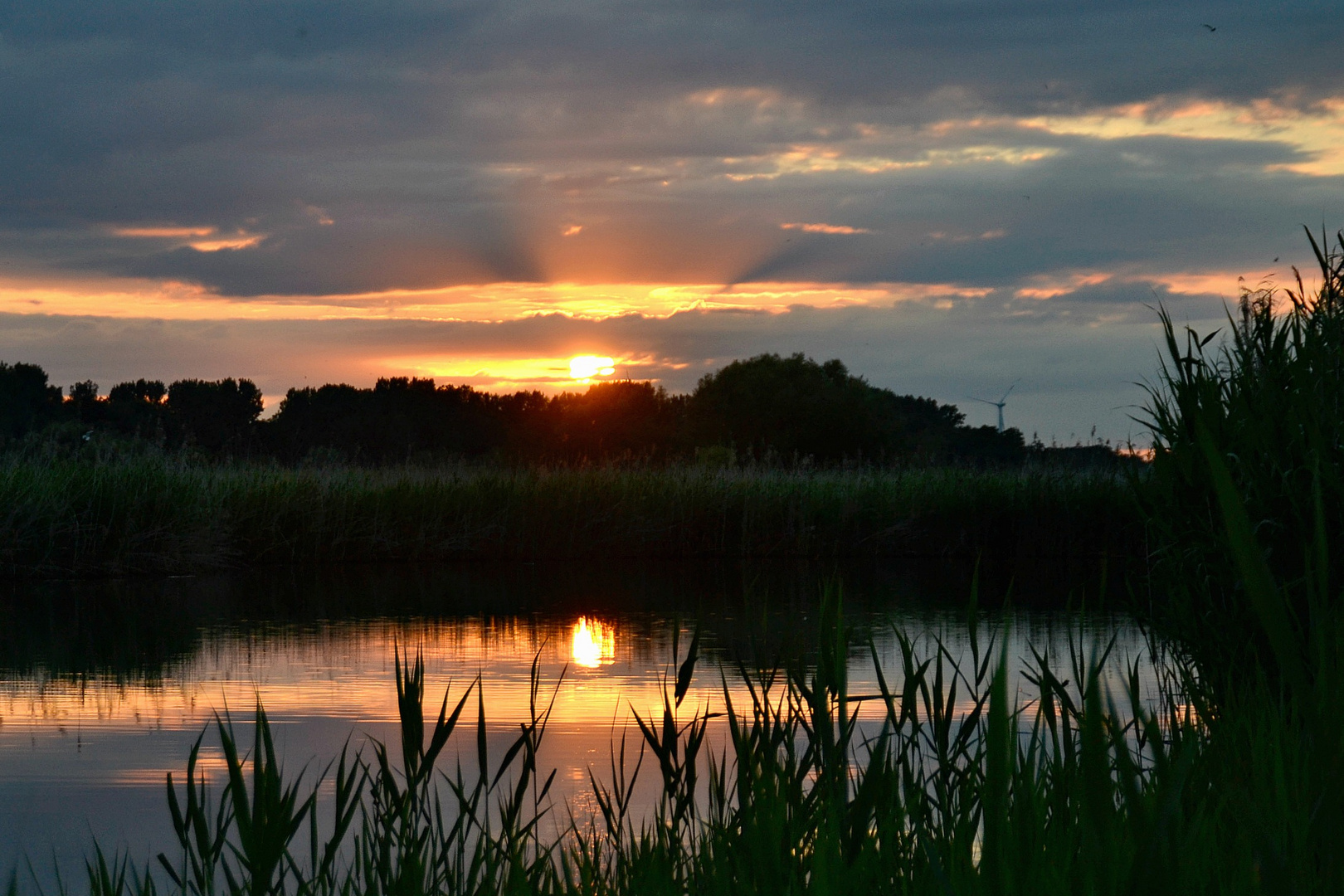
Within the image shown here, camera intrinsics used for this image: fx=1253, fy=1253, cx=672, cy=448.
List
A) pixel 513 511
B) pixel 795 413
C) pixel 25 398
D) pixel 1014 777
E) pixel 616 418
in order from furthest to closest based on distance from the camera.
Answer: pixel 616 418 < pixel 795 413 < pixel 25 398 < pixel 513 511 < pixel 1014 777

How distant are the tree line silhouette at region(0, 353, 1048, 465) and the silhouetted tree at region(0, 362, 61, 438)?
5 centimetres

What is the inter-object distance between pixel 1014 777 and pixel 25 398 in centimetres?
3690

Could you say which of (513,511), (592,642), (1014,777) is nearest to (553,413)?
(513,511)

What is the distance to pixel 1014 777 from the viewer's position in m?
2.03

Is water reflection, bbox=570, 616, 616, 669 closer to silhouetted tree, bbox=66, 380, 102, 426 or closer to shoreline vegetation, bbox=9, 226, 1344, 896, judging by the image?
shoreline vegetation, bbox=9, 226, 1344, 896

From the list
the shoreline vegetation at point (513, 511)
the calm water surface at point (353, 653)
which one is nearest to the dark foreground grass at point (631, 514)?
the shoreline vegetation at point (513, 511)

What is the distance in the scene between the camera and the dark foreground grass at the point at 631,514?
502 inches

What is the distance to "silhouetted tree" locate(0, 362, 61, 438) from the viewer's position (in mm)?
31406

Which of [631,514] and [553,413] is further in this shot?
[553,413]

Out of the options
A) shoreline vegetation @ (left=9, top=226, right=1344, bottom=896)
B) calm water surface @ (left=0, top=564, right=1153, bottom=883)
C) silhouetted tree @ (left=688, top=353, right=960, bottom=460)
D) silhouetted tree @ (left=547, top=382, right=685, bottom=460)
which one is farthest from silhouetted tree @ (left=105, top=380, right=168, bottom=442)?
shoreline vegetation @ (left=9, top=226, right=1344, bottom=896)

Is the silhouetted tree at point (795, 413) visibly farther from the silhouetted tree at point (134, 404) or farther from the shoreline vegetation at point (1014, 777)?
the shoreline vegetation at point (1014, 777)

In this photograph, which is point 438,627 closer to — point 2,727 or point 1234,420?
point 2,727

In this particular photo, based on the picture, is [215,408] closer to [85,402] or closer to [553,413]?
[85,402]

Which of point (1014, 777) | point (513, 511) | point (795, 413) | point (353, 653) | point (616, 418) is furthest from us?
point (616, 418)
